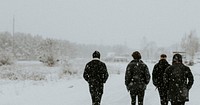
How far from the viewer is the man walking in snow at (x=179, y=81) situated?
7902mm

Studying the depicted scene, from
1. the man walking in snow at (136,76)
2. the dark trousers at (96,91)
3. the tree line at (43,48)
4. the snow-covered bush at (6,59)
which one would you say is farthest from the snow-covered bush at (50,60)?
the man walking in snow at (136,76)

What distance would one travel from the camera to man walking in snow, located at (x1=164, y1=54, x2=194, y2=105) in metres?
7.90

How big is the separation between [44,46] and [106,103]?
4563 centimetres

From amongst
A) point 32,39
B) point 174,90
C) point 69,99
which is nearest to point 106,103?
point 69,99

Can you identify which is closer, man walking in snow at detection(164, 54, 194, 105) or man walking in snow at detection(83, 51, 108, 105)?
man walking in snow at detection(164, 54, 194, 105)

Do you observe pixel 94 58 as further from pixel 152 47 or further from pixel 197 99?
pixel 152 47

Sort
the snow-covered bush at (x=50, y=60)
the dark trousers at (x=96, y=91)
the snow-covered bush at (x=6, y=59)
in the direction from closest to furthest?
the dark trousers at (x=96, y=91), the snow-covered bush at (x=6, y=59), the snow-covered bush at (x=50, y=60)

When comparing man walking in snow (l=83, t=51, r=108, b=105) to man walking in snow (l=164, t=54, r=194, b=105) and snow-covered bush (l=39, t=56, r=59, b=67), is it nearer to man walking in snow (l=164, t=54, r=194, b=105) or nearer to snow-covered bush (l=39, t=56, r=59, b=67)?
man walking in snow (l=164, t=54, r=194, b=105)

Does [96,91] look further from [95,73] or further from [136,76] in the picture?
[136,76]

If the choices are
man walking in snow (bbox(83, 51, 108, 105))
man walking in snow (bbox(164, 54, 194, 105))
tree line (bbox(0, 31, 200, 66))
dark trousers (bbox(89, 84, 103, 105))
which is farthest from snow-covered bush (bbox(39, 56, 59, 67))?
man walking in snow (bbox(164, 54, 194, 105))

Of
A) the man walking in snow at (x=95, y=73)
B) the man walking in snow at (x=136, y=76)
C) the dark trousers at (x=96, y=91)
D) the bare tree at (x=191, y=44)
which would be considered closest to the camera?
the man walking in snow at (x=136, y=76)

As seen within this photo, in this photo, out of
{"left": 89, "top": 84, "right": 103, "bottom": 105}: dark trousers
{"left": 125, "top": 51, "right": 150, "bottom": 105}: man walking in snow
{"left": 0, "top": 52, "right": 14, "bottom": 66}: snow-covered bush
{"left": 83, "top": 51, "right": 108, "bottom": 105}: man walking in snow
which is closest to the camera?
{"left": 125, "top": 51, "right": 150, "bottom": 105}: man walking in snow

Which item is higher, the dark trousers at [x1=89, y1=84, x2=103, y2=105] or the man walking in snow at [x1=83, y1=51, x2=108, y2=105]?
the man walking in snow at [x1=83, y1=51, x2=108, y2=105]

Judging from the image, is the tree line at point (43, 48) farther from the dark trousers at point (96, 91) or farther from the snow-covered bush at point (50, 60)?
the dark trousers at point (96, 91)
